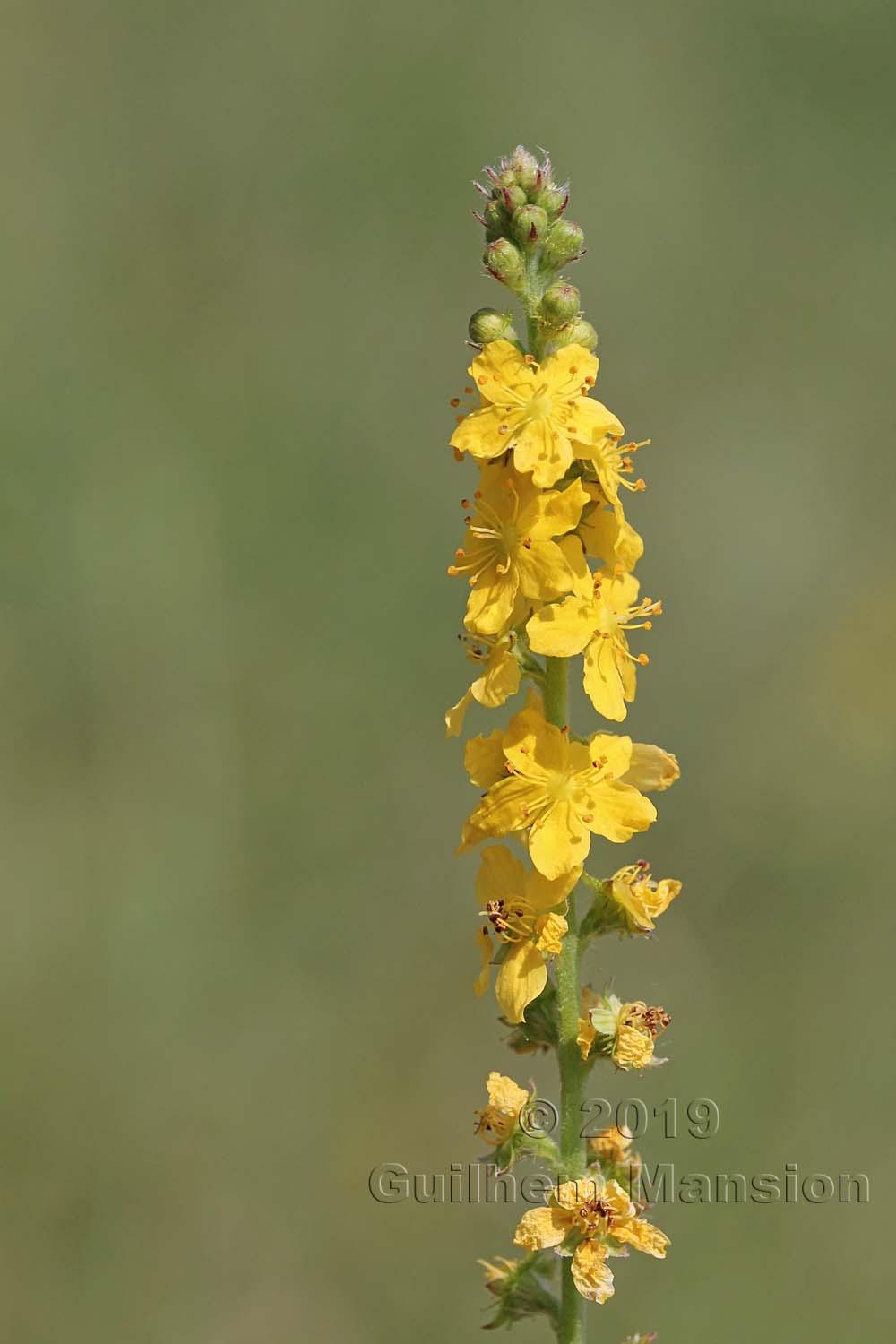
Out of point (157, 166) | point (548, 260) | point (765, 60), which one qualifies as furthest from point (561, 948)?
point (765, 60)

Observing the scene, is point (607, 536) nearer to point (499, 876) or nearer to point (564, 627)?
point (564, 627)

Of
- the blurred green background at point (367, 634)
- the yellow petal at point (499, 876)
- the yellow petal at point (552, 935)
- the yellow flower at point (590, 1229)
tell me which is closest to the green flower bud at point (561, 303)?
the yellow petal at point (499, 876)

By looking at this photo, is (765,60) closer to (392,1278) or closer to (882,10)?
(882,10)

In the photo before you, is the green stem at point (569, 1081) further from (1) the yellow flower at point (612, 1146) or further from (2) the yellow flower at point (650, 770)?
(2) the yellow flower at point (650, 770)

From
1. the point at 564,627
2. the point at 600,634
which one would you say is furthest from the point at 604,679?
the point at 564,627

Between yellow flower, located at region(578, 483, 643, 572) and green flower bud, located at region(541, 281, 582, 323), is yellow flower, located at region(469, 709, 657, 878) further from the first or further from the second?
green flower bud, located at region(541, 281, 582, 323)

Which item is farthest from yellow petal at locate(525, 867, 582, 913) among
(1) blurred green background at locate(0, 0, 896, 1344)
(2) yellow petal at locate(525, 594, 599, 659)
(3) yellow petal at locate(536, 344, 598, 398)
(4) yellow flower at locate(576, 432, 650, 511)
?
(1) blurred green background at locate(0, 0, 896, 1344)
